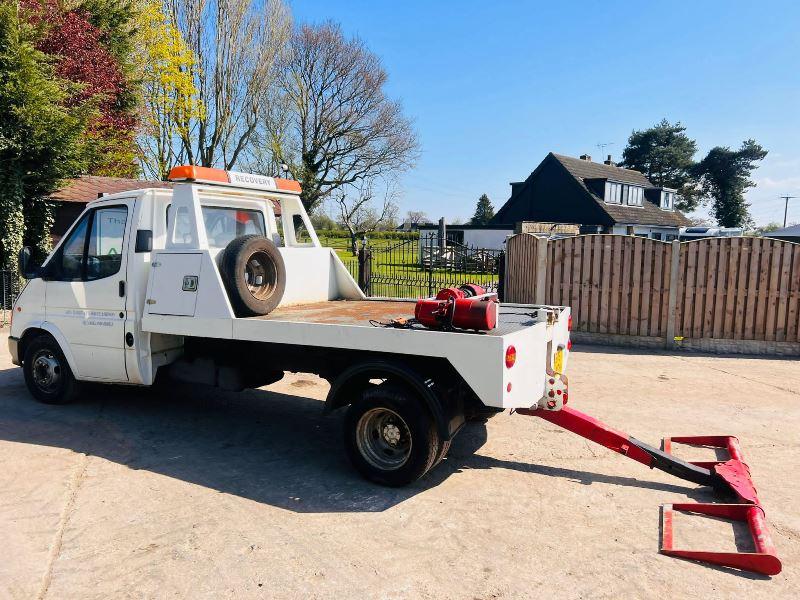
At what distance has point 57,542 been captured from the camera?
3799 millimetres

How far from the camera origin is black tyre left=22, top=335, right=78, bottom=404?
6504 mm

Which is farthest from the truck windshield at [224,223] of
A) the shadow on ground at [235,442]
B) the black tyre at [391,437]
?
the black tyre at [391,437]

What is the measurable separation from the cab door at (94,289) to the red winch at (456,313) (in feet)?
10.6

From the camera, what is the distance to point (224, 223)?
630 centimetres

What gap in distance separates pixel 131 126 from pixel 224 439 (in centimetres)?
1967

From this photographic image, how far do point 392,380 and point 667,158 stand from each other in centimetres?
6400

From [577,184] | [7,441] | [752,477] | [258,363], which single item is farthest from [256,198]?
[577,184]

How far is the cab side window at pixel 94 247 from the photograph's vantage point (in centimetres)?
600

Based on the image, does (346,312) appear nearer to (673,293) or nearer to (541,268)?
(541,268)

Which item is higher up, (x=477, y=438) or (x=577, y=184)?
(x=577, y=184)

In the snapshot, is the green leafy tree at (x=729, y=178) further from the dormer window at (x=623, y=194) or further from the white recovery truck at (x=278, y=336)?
the white recovery truck at (x=278, y=336)

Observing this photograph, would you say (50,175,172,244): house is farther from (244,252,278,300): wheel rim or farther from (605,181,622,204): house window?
(605,181,622,204): house window

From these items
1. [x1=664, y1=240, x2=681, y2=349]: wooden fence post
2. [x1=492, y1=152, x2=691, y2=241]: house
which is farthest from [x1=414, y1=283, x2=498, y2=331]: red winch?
[x1=492, y1=152, x2=691, y2=241]: house

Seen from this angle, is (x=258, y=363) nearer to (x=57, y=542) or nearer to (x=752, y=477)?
(x=57, y=542)
